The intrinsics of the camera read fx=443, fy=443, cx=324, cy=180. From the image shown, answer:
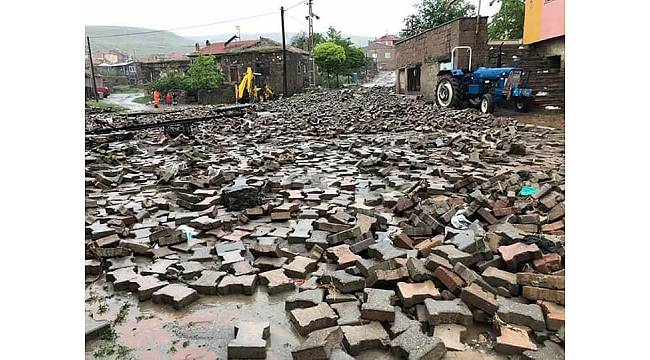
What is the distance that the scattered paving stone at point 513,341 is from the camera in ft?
7.45

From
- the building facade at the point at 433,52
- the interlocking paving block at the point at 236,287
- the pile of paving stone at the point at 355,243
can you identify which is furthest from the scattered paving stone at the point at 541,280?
the building facade at the point at 433,52

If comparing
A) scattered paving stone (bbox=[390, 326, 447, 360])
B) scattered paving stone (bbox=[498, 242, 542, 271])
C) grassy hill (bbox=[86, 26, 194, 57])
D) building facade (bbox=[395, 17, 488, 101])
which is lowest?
scattered paving stone (bbox=[390, 326, 447, 360])

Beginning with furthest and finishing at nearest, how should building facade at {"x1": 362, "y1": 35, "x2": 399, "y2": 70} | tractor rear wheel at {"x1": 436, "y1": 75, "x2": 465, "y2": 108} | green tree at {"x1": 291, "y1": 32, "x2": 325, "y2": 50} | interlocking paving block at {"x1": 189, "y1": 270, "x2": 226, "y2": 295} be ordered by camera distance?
building facade at {"x1": 362, "y1": 35, "x2": 399, "y2": 70}, green tree at {"x1": 291, "y1": 32, "x2": 325, "y2": 50}, tractor rear wheel at {"x1": 436, "y1": 75, "x2": 465, "y2": 108}, interlocking paving block at {"x1": 189, "y1": 270, "x2": 226, "y2": 295}

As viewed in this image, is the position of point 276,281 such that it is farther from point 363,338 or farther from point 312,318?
point 363,338

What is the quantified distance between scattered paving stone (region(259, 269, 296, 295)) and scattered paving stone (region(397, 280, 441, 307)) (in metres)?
0.77

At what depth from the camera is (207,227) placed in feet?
14.1

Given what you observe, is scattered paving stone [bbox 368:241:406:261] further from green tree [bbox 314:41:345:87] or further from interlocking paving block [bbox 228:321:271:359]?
green tree [bbox 314:41:345:87]

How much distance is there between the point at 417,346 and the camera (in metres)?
2.25

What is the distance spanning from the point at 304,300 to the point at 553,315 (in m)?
1.44

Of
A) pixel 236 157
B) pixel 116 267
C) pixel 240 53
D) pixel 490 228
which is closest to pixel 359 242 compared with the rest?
pixel 490 228

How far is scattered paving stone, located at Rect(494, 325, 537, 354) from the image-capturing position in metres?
2.27

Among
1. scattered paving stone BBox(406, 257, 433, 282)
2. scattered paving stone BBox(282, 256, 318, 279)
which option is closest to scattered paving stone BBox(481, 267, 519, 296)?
scattered paving stone BBox(406, 257, 433, 282)
